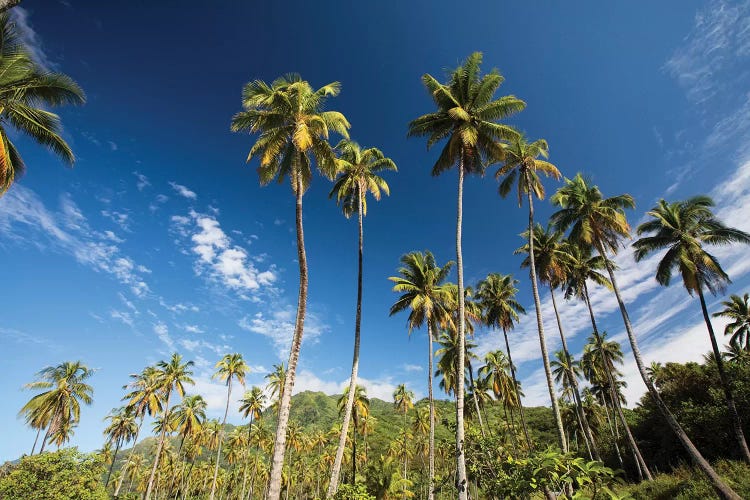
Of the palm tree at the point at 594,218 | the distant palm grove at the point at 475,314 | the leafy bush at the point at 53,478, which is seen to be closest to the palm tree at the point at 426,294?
the distant palm grove at the point at 475,314

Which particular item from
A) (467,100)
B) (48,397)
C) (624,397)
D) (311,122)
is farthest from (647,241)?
(48,397)

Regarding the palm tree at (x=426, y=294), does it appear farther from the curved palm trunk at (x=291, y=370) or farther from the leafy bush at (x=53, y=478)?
the leafy bush at (x=53, y=478)

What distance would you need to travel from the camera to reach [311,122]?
15352 mm

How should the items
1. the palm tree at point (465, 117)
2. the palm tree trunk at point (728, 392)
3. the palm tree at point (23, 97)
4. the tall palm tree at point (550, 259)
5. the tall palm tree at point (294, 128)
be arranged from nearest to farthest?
the palm tree at point (23, 97)
the tall palm tree at point (294, 128)
the palm tree at point (465, 117)
the palm tree trunk at point (728, 392)
the tall palm tree at point (550, 259)

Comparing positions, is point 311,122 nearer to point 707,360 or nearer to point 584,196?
point 584,196

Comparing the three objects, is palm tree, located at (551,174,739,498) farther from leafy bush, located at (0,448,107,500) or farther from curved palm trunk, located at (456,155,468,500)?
leafy bush, located at (0,448,107,500)

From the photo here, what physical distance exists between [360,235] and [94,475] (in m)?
27.4

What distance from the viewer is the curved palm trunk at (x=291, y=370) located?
1153 centimetres

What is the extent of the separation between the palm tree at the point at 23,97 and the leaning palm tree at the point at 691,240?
33348mm

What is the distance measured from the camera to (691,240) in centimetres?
2222

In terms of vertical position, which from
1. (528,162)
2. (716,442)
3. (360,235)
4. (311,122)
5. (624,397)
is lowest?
(716,442)

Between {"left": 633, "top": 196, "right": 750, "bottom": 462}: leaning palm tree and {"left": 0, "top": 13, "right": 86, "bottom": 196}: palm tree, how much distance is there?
109 feet

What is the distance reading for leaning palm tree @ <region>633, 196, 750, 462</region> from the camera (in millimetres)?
21906

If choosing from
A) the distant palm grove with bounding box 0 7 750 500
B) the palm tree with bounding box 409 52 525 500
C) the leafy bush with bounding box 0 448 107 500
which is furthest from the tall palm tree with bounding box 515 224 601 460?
the leafy bush with bounding box 0 448 107 500
